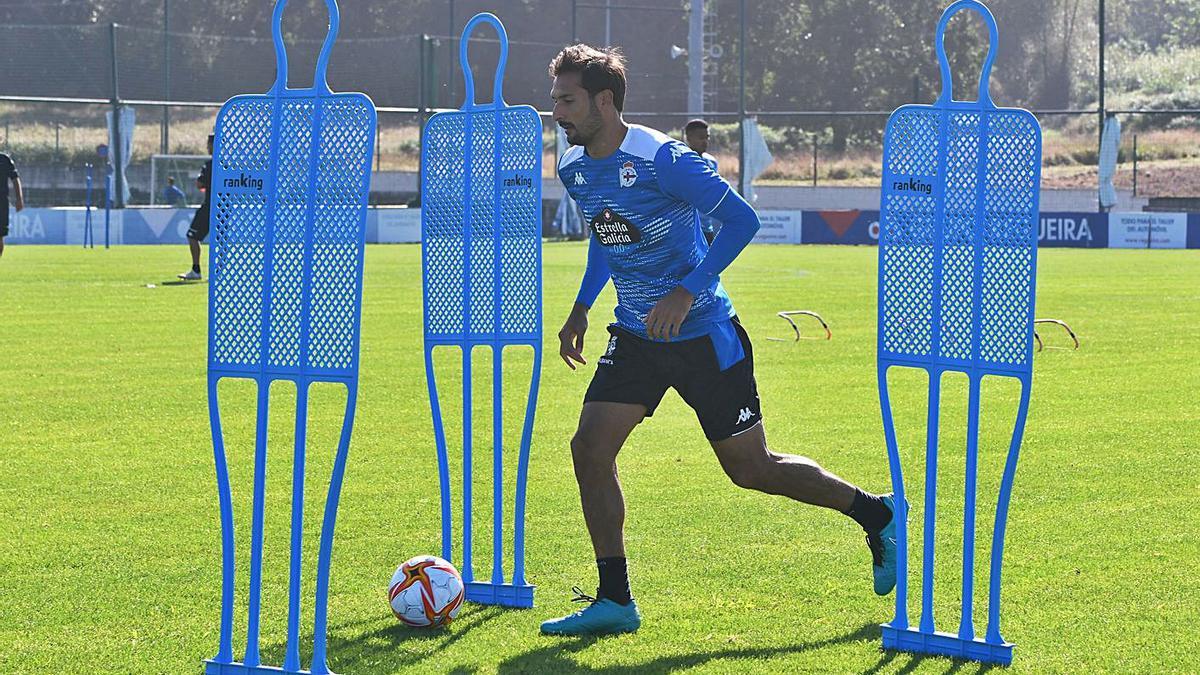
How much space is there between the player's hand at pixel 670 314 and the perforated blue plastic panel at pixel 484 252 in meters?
0.75

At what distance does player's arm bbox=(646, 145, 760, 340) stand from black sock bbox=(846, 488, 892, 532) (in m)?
1.12

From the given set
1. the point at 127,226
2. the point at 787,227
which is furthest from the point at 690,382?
the point at 787,227

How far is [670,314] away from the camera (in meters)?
5.39

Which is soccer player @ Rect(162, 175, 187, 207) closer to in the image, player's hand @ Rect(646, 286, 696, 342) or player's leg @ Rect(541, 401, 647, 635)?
player's leg @ Rect(541, 401, 647, 635)

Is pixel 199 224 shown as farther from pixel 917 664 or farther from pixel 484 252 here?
pixel 917 664

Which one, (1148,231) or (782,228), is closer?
(1148,231)

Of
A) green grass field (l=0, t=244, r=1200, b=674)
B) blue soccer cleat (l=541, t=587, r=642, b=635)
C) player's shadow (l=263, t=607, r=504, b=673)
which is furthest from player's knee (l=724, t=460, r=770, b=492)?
player's shadow (l=263, t=607, r=504, b=673)

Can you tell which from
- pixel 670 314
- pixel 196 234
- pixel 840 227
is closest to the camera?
pixel 670 314

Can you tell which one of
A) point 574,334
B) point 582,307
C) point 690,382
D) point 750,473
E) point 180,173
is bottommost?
point 750,473

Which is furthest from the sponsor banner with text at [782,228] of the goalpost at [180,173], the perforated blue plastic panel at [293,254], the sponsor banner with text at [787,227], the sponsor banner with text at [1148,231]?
the perforated blue plastic panel at [293,254]

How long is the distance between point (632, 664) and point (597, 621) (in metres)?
0.36

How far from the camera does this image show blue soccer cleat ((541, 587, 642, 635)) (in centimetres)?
561

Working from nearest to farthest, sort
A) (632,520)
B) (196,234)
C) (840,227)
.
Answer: (632,520)
(196,234)
(840,227)

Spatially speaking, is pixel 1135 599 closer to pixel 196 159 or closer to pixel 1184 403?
pixel 1184 403
